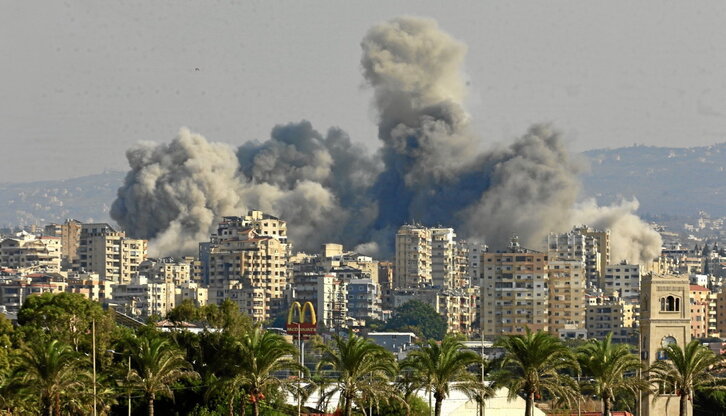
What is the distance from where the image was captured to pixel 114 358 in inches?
2402

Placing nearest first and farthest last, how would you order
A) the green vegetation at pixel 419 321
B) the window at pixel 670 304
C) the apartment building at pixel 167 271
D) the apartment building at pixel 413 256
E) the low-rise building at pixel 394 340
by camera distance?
the window at pixel 670 304 → the low-rise building at pixel 394 340 → the green vegetation at pixel 419 321 → the apartment building at pixel 167 271 → the apartment building at pixel 413 256

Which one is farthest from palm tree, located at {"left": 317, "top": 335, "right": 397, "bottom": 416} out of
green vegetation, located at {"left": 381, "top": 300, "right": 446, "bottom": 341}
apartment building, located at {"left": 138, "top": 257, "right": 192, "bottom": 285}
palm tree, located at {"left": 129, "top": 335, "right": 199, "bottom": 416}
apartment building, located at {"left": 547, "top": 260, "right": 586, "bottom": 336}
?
apartment building, located at {"left": 138, "top": 257, "right": 192, "bottom": 285}

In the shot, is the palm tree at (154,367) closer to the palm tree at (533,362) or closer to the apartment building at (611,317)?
the palm tree at (533,362)

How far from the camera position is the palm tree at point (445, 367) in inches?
2137

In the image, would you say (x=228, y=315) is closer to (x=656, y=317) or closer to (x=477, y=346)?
(x=656, y=317)

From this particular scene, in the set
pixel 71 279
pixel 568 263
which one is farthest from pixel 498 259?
pixel 71 279

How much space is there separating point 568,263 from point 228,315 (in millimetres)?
94421

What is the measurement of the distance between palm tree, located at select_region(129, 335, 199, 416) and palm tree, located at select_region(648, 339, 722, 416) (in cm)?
1379

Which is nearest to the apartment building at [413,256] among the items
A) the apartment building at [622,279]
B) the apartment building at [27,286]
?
the apartment building at [622,279]

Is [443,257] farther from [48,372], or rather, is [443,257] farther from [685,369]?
[48,372]

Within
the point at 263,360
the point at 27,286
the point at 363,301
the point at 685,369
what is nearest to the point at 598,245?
the point at 363,301

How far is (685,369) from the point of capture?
56.4 metres

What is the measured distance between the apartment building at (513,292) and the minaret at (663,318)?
91904 mm

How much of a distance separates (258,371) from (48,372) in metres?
7.87
